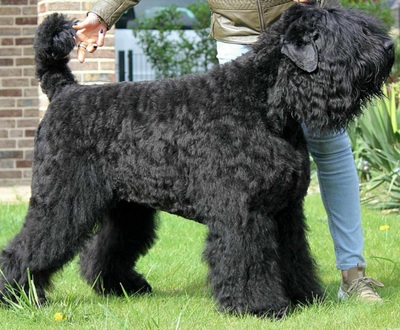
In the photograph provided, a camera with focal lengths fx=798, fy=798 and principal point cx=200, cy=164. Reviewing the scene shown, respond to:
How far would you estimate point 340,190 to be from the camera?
4461 millimetres

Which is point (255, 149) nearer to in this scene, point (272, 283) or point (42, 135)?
point (272, 283)

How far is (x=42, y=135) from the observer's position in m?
4.27

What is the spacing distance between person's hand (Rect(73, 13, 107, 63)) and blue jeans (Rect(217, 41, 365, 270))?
2.17 feet

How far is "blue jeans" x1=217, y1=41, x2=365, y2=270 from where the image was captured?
14.4 feet

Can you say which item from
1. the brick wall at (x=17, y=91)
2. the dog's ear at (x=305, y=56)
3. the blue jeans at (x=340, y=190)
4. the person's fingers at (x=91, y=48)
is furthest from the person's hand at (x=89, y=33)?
the brick wall at (x=17, y=91)

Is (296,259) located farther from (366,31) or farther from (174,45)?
(174,45)

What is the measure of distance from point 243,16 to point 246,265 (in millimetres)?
1296

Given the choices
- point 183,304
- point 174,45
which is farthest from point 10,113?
point 183,304

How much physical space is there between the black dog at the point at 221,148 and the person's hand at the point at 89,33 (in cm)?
8

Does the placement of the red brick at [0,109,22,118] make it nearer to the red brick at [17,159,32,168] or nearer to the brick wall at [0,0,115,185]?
the brick wall at [0,0,115,185]

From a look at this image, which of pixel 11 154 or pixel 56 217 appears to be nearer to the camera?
pixel 56 217

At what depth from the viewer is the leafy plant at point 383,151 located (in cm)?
748

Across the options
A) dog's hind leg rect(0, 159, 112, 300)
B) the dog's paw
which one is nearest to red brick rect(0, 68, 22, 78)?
dog's hind leg rect(0, 159, 112, 300)

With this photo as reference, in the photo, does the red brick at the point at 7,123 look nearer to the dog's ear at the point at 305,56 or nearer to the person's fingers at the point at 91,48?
the person's fingers at the point at 91,48
